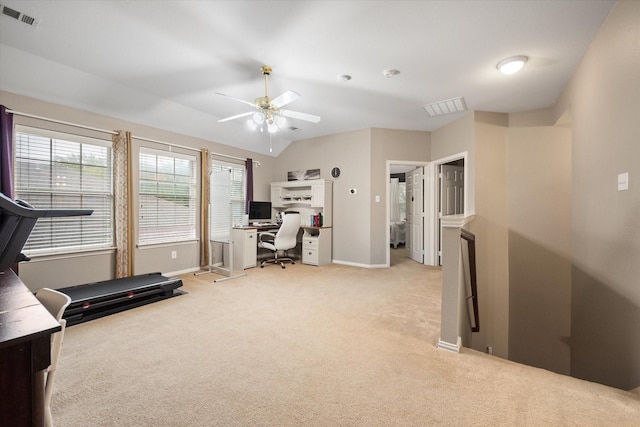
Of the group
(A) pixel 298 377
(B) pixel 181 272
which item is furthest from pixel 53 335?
(B) pixel 181 272

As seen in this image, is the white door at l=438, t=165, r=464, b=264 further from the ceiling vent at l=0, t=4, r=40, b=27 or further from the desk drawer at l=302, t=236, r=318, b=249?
the ceiling vent at l=0, t=4, r=40, b=27

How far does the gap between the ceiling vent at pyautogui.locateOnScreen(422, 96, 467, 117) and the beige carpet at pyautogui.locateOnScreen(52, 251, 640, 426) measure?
2934mm

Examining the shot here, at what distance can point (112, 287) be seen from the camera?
129 inches

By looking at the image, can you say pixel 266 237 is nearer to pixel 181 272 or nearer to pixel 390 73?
pixel 181 272

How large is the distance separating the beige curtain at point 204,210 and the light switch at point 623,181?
525 centimetres

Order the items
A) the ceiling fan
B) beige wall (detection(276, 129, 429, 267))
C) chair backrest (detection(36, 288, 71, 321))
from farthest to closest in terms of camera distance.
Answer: beige wall (detection(276, 129, 429, 267))
the ceiling fan
chair backrest (detection(36, 288, 71, 321))

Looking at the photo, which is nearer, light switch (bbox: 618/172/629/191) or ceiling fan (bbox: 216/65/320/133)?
light switch (bbox: 618/172/629/191)

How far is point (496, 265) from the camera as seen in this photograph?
418 cm

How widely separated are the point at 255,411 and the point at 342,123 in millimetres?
4530

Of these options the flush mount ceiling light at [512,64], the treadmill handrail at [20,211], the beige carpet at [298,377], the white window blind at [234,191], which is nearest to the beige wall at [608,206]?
the flush mount ceiling light at [512,64]

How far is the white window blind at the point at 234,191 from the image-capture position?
5.29m

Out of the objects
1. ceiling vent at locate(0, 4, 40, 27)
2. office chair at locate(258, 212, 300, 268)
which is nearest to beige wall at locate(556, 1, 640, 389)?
office chair at locate(258, 212, 300, 268)

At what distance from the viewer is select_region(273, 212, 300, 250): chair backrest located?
16.6 feet

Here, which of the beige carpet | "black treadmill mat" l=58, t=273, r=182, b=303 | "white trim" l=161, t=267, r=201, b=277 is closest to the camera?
the beige carpet
